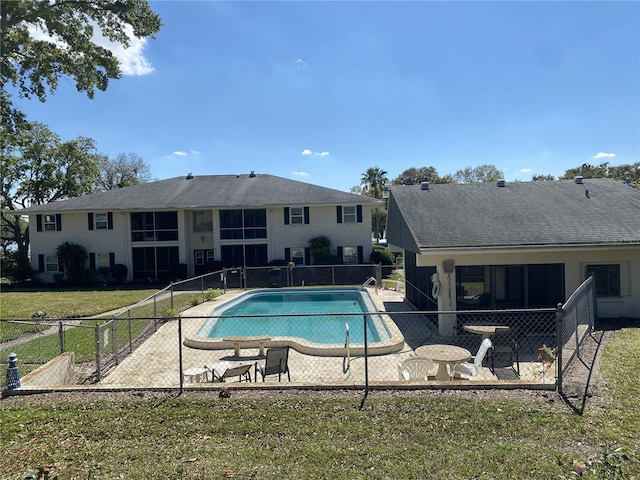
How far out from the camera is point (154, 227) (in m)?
28.0

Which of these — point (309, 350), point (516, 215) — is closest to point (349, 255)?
point (516, 215)

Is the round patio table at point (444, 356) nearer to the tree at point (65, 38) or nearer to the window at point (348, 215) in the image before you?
the tree at point (65, 38)

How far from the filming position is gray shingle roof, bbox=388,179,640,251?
1142cm

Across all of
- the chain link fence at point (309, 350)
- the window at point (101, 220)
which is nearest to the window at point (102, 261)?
the window at point (101, 220)

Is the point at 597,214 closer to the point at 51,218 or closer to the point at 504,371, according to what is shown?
the point at 504,371

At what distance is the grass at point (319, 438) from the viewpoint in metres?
4.15

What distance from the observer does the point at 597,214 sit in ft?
43.4

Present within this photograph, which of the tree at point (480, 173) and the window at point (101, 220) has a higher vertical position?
the tree at point (480, 173)

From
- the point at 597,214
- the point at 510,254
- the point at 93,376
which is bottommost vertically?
the point at 93,376

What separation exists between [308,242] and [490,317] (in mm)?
16669

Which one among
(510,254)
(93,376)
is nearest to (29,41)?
(93,376)

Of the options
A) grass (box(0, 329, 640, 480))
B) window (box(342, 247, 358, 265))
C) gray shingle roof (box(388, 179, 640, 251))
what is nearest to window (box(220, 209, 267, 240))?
window (box(342, 247, 358, 265))

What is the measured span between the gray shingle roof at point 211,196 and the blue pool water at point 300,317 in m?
7.88

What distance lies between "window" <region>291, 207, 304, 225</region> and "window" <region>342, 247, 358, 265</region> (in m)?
3.70
